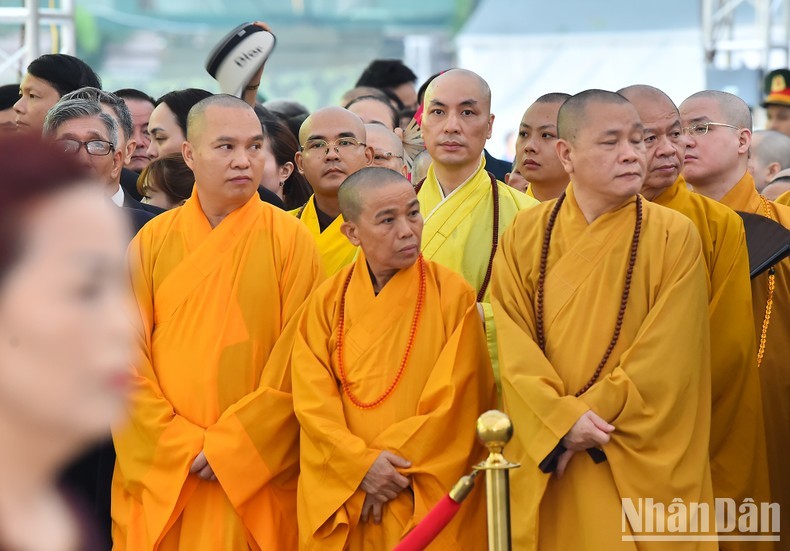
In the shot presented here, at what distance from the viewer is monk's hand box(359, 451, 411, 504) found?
3.57 metres

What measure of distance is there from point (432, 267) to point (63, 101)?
5.68 feet

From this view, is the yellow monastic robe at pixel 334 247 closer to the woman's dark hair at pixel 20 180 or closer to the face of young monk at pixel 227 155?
the face of young monk at pixel 227 155

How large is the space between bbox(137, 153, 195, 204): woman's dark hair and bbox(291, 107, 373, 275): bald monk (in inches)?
20.1

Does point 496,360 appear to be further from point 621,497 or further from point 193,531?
point 193,531

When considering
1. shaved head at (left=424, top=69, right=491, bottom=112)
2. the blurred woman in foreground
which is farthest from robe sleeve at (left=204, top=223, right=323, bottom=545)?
the blurred woman in foreground

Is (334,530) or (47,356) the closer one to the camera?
(47,356)

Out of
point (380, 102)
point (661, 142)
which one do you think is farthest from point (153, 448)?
point (380, 102)

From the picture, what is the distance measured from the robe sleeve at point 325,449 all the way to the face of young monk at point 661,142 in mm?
1326

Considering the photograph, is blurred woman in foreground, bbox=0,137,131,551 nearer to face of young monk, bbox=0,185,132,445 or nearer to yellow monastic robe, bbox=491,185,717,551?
face of young monk, bbox=0,185,132,445

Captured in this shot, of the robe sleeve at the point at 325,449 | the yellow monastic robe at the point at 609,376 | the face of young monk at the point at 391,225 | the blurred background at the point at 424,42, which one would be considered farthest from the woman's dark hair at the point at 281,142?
the blurred background at the point at 424,42

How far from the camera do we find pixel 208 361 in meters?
3.84

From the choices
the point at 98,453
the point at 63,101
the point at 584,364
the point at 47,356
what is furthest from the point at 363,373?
the point at 47,356

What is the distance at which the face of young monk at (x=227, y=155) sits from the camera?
398 cm

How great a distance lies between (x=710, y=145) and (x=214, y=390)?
7.01ft
